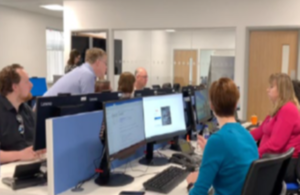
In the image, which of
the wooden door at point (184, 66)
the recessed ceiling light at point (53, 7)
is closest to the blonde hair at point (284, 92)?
the wooden door at point (184, 66)

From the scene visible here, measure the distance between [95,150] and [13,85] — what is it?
3.14 feet

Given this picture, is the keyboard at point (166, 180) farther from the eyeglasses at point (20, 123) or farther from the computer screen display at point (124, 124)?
the eyeglasses at point (20, 123)

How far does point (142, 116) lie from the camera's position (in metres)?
2.33

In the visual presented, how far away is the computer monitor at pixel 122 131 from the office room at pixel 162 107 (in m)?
0.01

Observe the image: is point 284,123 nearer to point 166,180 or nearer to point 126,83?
point 166,180

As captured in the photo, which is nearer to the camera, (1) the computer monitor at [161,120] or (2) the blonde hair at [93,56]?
(1) the computer monitor at [161,120]

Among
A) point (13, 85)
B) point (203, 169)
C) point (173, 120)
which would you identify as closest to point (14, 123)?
point (13, 85)

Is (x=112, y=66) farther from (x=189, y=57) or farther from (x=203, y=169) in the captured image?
(x=203, y=169)

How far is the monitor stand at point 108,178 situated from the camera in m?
2.09

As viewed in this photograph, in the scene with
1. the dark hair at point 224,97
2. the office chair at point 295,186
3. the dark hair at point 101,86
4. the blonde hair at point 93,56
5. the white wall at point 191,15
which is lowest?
the office chair at point 295,186

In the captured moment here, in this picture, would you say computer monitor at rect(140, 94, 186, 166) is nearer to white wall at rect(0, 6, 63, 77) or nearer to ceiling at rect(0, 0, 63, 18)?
ceiling at rect(0, 0, 63, 18)

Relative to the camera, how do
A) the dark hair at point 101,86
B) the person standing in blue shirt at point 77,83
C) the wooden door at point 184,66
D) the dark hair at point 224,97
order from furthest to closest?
the wooden door at point 184,66, the dark hair at point 101,86, the person standing in blue shirt at point 77,83, the dark hair at point 224,97

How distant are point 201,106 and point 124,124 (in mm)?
1435

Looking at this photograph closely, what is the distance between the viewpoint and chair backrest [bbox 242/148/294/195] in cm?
138
